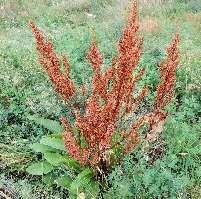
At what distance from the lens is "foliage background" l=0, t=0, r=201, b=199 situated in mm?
5727

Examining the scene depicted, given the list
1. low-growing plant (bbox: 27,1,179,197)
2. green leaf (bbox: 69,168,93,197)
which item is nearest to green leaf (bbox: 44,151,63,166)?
low-growing plant (bbox: 27,1,179,197)

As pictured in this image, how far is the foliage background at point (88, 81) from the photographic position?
5.73 meters

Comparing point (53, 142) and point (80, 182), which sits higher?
point (53, 142)

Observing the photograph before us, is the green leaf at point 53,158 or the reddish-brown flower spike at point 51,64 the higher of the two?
the reddish-brown flower spike at point 51,64

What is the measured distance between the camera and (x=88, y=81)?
777 centimetres

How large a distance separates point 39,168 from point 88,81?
218cm

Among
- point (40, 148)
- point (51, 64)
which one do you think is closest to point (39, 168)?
point (40, 148)

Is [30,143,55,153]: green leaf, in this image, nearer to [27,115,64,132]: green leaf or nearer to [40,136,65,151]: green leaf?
[40,136,65,151]: green leaf

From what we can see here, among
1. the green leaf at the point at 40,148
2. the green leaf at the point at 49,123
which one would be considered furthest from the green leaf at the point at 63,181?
the green leaf at the point at 49,123

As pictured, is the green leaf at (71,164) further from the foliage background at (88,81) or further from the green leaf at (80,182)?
the foliage background at (88,81)

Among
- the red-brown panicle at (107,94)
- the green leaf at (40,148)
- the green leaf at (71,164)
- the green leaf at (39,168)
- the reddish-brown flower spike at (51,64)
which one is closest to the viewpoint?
the red-brown panicle at (107,94)

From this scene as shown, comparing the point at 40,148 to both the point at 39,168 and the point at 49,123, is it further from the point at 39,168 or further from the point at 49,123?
the point at 49,123

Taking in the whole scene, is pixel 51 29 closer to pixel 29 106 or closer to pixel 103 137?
pixel 29 106

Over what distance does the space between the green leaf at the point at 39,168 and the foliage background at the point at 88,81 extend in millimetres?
161
